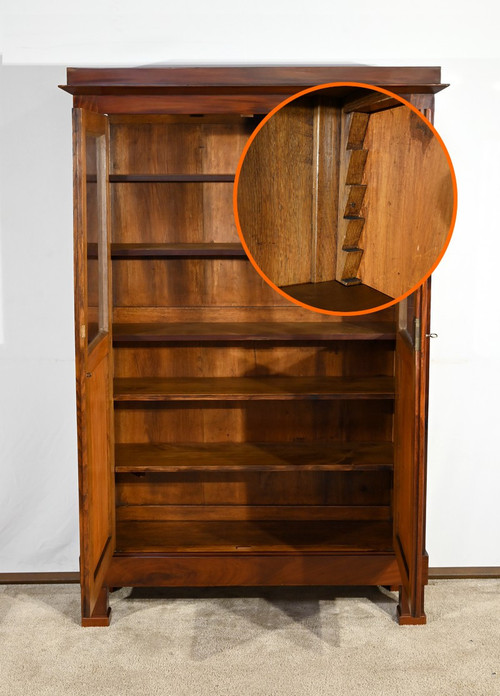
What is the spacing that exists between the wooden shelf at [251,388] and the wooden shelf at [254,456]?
206 millimetres

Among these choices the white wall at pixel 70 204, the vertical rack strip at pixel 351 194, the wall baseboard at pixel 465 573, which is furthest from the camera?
the wall baseboard at pixel 465 573

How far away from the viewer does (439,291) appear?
3.32 metres

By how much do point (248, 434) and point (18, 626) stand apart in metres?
1.01

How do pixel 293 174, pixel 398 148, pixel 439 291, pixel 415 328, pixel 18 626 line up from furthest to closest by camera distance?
pixel 439 291
pixel 18 626
pixel 415 328
pixel 293 174
pixel 398 148

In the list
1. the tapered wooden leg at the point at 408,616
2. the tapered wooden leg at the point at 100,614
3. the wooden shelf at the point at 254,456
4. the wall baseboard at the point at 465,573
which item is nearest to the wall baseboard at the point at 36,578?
the tapered wooden leg at the point at 100,614

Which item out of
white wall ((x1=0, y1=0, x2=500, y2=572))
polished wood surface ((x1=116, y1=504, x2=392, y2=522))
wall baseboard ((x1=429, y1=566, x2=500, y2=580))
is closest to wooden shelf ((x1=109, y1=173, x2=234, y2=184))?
white wall ((x1=0, y1=0, x2=500, y2=572))

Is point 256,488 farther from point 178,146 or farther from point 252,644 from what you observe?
point 178,146

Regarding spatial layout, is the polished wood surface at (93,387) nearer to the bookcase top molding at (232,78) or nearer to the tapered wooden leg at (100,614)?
the tapered wooden leg at (100,614)

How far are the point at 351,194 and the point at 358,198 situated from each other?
24 millimetres

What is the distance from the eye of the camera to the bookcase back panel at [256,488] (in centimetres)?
343

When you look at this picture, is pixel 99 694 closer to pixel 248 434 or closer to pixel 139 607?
pixel 139 607

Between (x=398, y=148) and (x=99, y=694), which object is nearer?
(x=398, y=148)

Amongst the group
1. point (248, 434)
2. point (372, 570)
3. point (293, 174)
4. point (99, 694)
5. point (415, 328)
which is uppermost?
point (293, 174)

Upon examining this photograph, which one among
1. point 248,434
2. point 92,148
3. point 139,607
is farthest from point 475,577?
point 92,148
